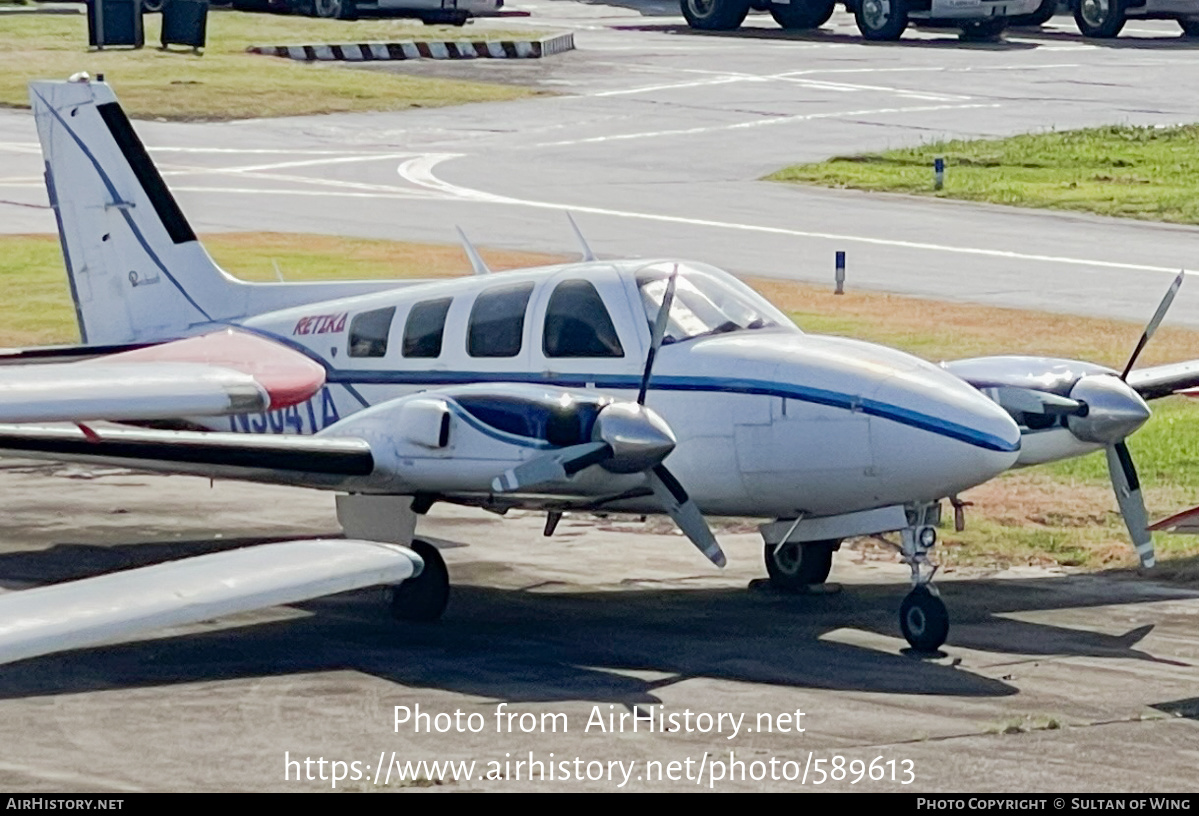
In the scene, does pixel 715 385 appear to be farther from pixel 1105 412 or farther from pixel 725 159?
pixel 725 159

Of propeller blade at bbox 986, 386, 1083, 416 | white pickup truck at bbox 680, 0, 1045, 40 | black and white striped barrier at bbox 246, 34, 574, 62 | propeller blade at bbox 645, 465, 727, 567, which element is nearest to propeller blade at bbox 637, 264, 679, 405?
propeller blade at bbox 645, 465, 727, 567

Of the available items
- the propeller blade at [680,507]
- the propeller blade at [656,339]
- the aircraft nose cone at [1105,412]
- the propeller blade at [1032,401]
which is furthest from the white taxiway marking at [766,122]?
the propeller blade at [680,507]

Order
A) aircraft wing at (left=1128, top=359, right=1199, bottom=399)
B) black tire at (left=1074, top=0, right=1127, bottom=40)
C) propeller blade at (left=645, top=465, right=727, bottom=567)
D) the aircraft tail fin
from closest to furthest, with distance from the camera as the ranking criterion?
propeller blade at (left=645, top=465, right=727, bottom=567) → aircraft wing at (left=1128, top=359, right=1199, bottom=399) → the aircraft tail fin → black tire at (left=1074, top=0, right=1127, bottom=40)

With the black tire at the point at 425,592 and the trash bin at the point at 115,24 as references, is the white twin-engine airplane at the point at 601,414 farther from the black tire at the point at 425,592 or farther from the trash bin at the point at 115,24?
the trash bin at the point at 115,24

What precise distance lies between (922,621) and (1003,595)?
2.54 m

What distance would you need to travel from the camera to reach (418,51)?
2621 inches

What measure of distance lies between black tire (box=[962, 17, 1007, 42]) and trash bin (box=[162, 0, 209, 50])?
82.8ft

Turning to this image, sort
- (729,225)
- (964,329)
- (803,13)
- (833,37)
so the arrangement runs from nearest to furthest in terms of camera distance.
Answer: (964,329), (729,225), (833,37), (803,13)

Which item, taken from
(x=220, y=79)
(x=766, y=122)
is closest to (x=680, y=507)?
(x=766, y=122)

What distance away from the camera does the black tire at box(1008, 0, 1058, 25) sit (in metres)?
74.8

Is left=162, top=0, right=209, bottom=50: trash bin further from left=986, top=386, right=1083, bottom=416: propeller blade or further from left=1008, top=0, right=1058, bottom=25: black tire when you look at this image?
left=986, top=386, right=1083, bottom=416: propeller blade

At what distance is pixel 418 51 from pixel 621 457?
5244 cm

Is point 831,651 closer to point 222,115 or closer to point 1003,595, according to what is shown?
point 1003,595
